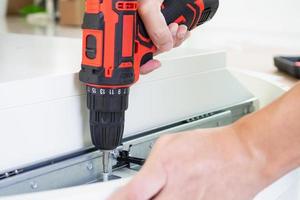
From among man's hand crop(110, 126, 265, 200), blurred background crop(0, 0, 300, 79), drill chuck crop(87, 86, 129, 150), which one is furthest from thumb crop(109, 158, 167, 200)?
blurred background crop(0, 0, 300, 79)

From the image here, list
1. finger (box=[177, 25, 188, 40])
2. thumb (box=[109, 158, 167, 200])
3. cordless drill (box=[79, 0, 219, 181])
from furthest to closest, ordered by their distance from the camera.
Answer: finger (box=[177, 25, 188, 40]) → cordless drill (box=[79, 0, 219, 181]) → thumb (box=[109, 158, 167, 200])

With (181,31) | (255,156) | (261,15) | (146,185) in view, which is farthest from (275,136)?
(261,15)

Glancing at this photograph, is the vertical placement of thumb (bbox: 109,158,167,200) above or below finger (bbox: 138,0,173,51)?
below

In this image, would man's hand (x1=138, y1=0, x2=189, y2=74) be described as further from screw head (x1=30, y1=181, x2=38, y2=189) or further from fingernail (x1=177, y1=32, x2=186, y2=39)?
screw head (x1=30, y1=181, x2=38, y2=189)

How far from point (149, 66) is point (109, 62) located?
0.29ft

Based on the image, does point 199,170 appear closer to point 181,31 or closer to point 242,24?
point 181,31

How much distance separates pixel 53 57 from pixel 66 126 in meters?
0.16

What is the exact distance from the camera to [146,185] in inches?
15.6

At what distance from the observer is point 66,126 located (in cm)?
54

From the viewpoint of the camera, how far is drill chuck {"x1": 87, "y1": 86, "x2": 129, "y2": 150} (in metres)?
0.52

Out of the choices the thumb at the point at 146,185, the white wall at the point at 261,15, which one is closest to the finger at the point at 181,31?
the thumb at the point at 146,185

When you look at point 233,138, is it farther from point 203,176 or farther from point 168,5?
point 168,5

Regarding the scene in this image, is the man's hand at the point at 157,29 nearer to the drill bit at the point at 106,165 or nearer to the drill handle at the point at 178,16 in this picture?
the drill handle at the point at 178,16

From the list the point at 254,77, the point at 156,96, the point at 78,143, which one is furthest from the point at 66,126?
the point at 254,77
